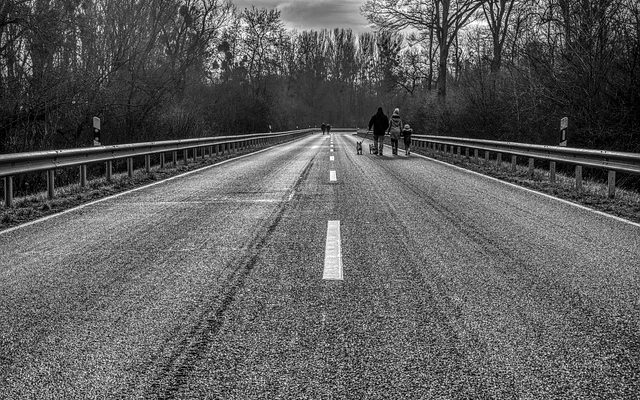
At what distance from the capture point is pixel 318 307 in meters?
4.05

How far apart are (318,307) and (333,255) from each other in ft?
5.44

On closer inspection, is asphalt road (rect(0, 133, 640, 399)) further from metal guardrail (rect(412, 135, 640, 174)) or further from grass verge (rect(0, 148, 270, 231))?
metal guardrail (rect(412, 135, 640, 174))

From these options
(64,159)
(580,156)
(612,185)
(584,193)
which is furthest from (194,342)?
(580,156)

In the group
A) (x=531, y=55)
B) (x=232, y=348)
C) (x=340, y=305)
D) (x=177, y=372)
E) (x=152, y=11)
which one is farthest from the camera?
(x=152, y=11)

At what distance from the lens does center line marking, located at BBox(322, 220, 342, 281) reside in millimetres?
4945

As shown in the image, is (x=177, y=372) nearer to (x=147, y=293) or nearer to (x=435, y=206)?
(x=147, y=293)

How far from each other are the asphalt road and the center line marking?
9 cm

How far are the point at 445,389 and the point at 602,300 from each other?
2052mm

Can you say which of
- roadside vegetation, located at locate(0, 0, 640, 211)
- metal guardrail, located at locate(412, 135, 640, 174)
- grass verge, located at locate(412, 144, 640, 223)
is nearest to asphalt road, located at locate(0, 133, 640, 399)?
grass verge, located at locate(412, 144, 640, 223)

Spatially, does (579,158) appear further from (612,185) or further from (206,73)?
(206,73)

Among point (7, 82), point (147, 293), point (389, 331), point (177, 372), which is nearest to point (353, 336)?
point (389, 331)

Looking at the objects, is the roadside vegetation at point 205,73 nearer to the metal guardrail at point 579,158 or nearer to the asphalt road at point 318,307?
the metal guardrail at point 579,158

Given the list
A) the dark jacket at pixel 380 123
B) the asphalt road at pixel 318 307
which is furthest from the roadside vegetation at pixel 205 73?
the asphalt road at pixel 318 307

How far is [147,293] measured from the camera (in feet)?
14.5
